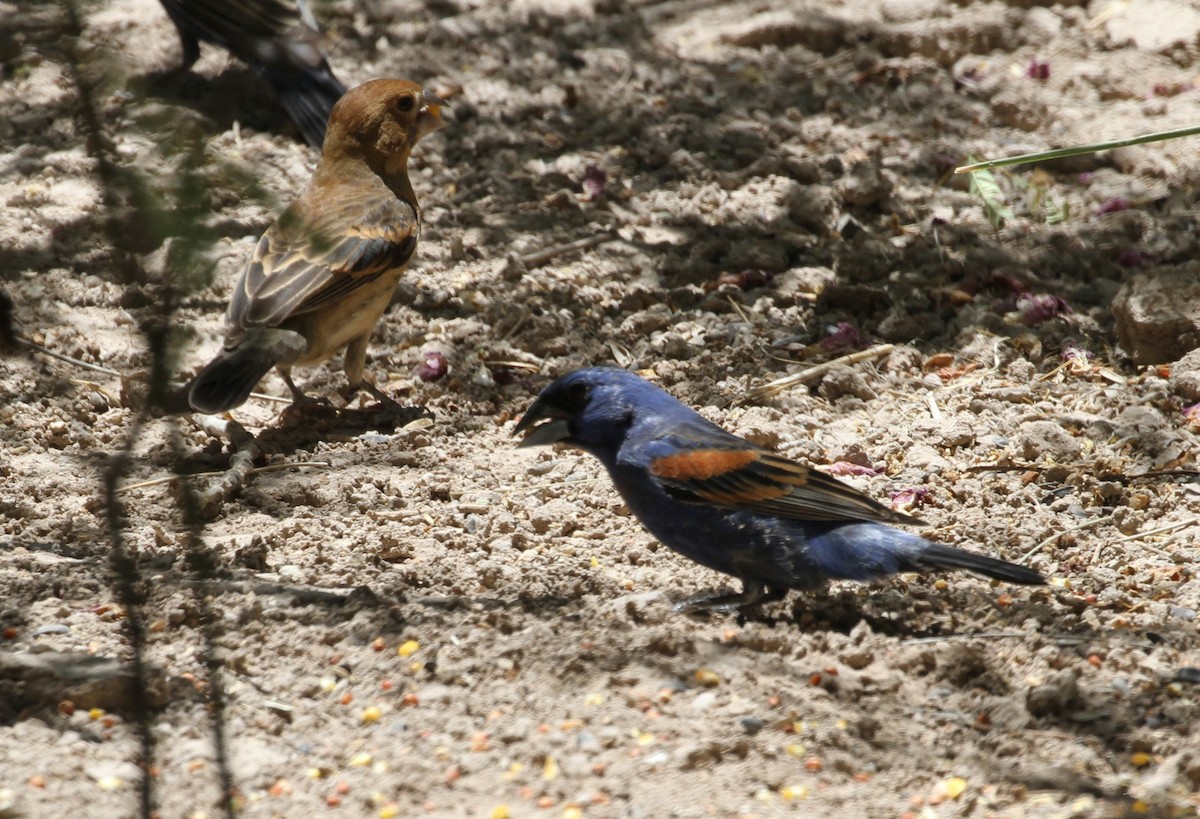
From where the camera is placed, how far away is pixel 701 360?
5914 millimetres

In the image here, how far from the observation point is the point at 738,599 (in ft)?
13.5

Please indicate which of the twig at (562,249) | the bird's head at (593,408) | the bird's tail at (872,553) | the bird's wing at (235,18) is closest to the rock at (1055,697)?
the bird's tail at (872,553)

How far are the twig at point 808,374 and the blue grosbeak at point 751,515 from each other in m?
1.28

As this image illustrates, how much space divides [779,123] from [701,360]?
2.26 meters

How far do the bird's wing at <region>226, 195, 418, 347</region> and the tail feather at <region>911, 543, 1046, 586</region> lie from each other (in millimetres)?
2787

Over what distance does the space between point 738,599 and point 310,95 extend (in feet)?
14.9

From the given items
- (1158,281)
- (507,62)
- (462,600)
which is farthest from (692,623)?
(507,62)

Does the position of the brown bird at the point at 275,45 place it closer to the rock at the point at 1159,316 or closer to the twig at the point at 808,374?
the twig at the point at 808,374

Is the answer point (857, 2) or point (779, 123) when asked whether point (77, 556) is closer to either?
point (779, 123)

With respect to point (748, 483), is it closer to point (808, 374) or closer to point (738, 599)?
point (738, 599)

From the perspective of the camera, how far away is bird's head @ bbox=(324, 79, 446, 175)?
639 cm

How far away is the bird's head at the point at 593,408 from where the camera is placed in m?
4.36

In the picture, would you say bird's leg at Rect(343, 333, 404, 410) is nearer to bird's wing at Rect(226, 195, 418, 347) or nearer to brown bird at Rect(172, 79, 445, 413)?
brown bird at Rect(172, 79, 445, 413)

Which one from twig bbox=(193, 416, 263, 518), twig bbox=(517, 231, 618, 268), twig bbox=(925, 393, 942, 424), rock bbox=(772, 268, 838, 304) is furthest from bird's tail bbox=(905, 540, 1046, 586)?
twig bbox=(517, 231, 618, 268)
